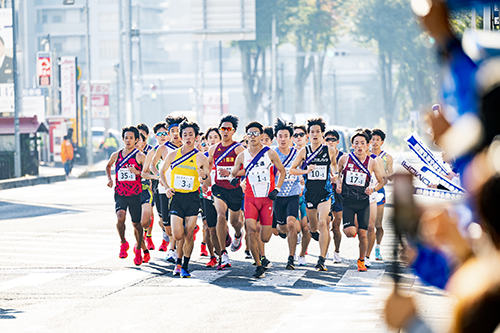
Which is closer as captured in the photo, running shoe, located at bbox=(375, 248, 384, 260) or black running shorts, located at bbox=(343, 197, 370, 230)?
black running shorts, located at bbox=(343, 197, 370, 230)

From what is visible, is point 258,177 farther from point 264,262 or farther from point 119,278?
point 119,278

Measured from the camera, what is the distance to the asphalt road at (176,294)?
7305 mm

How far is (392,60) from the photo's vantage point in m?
68.7

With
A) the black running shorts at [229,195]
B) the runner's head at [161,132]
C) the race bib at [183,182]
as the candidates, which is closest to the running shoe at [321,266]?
the black running shorts at [229,195]

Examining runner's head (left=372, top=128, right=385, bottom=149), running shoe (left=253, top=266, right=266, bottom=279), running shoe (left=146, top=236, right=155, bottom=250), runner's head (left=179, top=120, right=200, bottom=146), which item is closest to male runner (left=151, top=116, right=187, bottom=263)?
runner's head (left=179, top=120, right=200, bottom=146)

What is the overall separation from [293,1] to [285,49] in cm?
7263

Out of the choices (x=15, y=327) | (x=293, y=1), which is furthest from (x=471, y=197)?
(x=293, y=1)

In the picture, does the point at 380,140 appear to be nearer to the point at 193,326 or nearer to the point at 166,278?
the point at 166,278

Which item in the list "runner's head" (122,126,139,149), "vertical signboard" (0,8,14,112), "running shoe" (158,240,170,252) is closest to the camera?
"runner's head" (122,126,139,149)

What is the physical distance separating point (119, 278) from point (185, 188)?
1.28 meters

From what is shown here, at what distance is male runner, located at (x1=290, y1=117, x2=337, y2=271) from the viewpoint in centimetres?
1105

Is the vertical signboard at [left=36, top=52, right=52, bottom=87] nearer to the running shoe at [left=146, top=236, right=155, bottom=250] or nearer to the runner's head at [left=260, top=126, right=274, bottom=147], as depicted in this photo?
the running shoe at [left=146, top=236, right=155, bottom=250]

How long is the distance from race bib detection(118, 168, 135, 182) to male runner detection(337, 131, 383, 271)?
2.75 m

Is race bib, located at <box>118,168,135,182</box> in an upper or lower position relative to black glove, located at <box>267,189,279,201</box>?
upper
